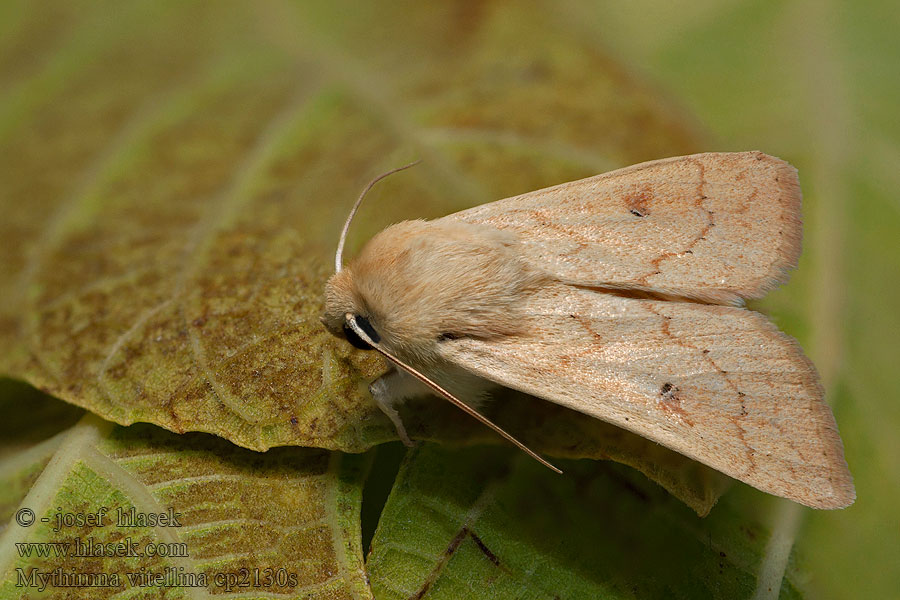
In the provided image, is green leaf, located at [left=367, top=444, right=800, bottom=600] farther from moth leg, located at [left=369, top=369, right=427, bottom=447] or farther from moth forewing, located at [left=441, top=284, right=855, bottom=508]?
moth forewing, located at [left=441, top=284, right=855, bottom=508]

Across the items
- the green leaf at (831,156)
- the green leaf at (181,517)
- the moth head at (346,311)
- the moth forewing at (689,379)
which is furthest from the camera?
the green leaf at (831,156)

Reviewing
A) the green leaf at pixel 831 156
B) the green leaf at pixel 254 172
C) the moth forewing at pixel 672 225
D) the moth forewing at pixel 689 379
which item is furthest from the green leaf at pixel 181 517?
the green leaf at pixel 831 156

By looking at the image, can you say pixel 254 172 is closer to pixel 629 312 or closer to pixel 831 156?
pixel 629 312

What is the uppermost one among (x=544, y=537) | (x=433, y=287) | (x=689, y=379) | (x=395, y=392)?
(x=433, y=287)

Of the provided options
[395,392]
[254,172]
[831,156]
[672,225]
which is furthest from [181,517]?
[831,156]

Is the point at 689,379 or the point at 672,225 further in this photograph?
the point at 672,225

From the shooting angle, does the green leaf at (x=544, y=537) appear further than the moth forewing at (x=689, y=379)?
Yes

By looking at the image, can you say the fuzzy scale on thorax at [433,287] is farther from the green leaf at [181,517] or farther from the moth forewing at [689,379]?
the green leaf at [181,517]
